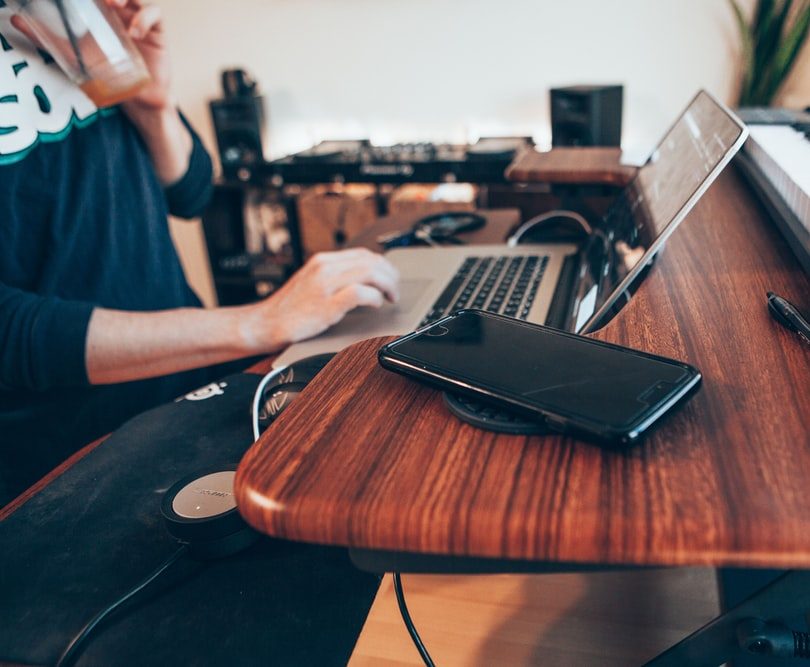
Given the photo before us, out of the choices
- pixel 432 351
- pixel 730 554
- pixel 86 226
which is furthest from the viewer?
pixel 86 226

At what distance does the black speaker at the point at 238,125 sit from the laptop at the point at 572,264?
5.94 feet

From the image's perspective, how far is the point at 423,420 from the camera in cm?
36

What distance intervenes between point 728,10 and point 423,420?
2471 millimetres

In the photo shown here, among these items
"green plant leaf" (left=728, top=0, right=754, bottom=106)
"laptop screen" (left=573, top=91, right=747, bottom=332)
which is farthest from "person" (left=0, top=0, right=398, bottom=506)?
"green plant leaf" (left=728, top=0, right=754, bottom=106)

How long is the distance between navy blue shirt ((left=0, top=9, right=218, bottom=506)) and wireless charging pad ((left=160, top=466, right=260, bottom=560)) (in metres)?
0.34

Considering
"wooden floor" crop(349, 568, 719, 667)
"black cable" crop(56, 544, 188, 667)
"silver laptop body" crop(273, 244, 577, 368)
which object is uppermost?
"silver laptop body" crop(273, 244, 577, 368)

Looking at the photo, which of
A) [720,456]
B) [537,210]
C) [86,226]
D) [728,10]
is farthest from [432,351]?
[728,10]

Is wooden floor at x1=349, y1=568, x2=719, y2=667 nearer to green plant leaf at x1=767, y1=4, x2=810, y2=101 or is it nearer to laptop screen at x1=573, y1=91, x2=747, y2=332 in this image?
laptop screen at x1=573, y1=91, x2=747, y2=332

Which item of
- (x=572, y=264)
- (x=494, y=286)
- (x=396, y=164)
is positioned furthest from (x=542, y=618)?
(x=396, y=164)

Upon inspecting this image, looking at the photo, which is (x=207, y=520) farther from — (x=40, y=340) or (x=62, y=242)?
(x=62, y=242)

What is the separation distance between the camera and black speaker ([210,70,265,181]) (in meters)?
2.62

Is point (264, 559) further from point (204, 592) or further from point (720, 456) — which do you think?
point (720, 456)

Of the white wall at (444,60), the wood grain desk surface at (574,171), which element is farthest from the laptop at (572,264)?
the white wall at (444,60)

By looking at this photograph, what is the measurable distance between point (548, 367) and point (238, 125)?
99.3 inches
